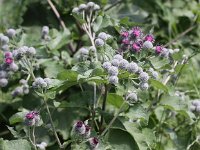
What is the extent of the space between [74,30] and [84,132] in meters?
1.49

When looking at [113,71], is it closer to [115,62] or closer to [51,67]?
[115,62]

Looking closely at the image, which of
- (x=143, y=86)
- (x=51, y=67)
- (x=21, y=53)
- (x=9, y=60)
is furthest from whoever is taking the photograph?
(x=51, y=67)

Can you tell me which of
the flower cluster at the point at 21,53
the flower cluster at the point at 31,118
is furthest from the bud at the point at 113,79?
the flower cluster at the point at 21,53

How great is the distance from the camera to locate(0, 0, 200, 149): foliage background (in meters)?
2.63

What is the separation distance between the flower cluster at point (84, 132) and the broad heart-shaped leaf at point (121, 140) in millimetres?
259

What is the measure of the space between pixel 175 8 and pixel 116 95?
202 cm

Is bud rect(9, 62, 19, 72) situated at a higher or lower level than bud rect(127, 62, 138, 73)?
lower

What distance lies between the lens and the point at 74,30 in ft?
10.8

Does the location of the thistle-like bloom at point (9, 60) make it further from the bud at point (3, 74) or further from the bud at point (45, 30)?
the bud at point (45, 30)

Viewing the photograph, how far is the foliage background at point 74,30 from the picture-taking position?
2629 mm

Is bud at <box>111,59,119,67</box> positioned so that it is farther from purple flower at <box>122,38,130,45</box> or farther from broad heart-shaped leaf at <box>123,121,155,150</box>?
broad heart-shaped leaf at <box>123,121,155,150</box>

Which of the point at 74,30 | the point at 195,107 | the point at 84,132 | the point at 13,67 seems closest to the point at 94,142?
the point at 84,132

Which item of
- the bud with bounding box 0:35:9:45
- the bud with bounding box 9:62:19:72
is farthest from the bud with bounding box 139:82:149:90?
the bud with bounding box 0:35:9:45

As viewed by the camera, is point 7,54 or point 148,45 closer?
point 148,45
